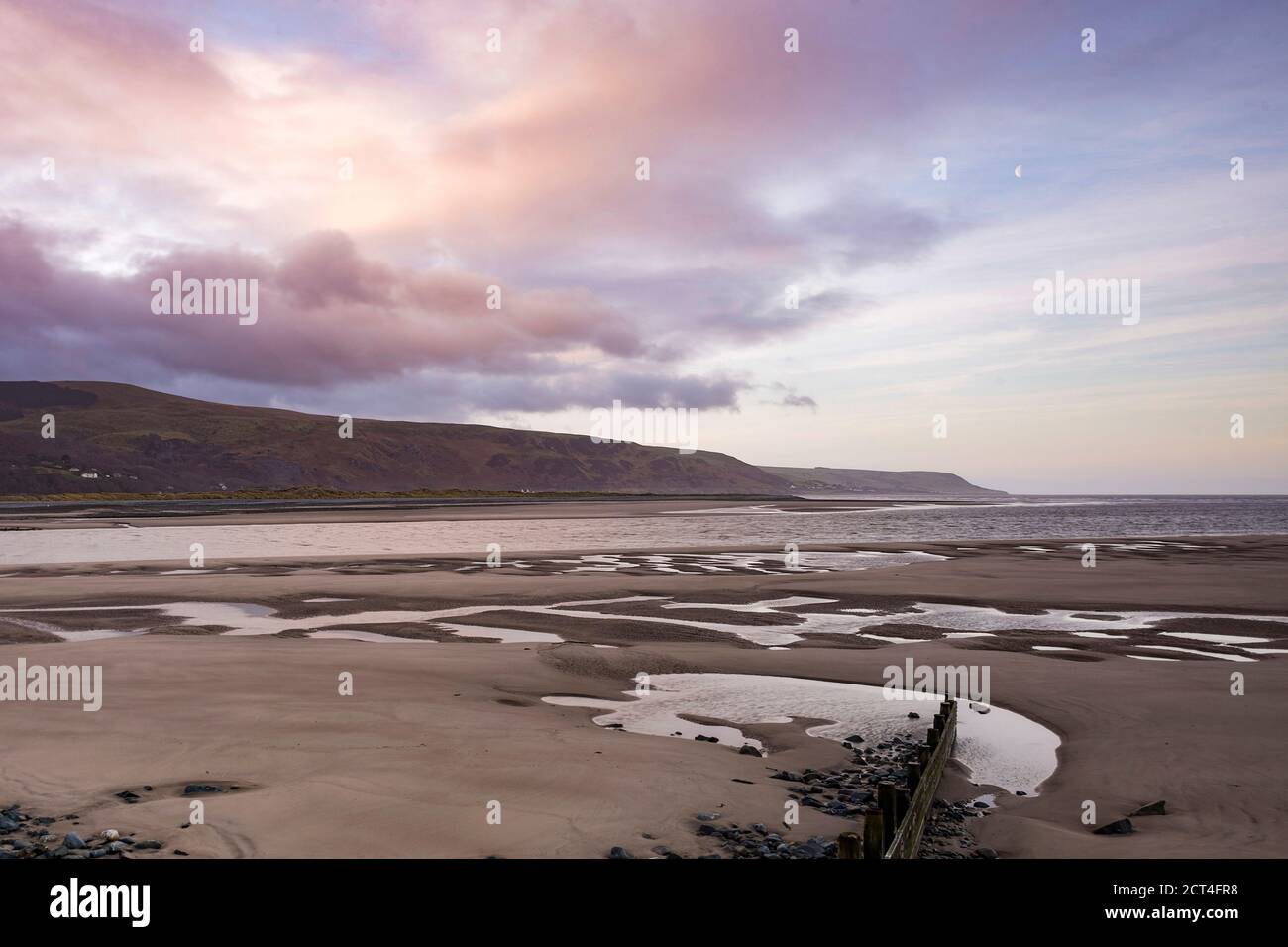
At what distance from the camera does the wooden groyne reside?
6.08 meters

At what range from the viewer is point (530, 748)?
10.3 meters

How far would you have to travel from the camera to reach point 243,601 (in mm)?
24531

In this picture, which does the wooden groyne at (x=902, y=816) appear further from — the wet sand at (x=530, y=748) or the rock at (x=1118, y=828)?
the rock at (x=1118, y=828)

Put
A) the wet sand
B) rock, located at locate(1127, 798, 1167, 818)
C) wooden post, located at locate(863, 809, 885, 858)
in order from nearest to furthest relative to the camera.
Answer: wooden post, located at locate(863, 809, 885, 858) → the wet sand → rock, located at locate(1127, 798, 1167, 818)

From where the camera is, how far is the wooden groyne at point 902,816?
6078 mm

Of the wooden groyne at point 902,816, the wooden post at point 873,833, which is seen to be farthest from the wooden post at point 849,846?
the wooden post at point 873,833

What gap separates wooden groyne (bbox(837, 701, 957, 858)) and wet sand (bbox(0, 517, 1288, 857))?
820 millimetres

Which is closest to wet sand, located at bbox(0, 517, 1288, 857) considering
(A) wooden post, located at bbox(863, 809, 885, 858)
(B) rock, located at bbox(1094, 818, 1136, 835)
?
(B) rock, located at bbox(1094, 818, 1136, 835)

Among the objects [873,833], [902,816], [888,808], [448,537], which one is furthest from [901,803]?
[448,537]

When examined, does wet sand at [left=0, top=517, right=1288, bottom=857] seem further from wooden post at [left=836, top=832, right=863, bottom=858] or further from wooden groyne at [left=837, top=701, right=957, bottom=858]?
wooden post at [left=836, top=832, right=863, bottom=858]

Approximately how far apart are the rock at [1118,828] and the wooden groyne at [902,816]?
1701mm

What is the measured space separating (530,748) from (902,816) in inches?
195
